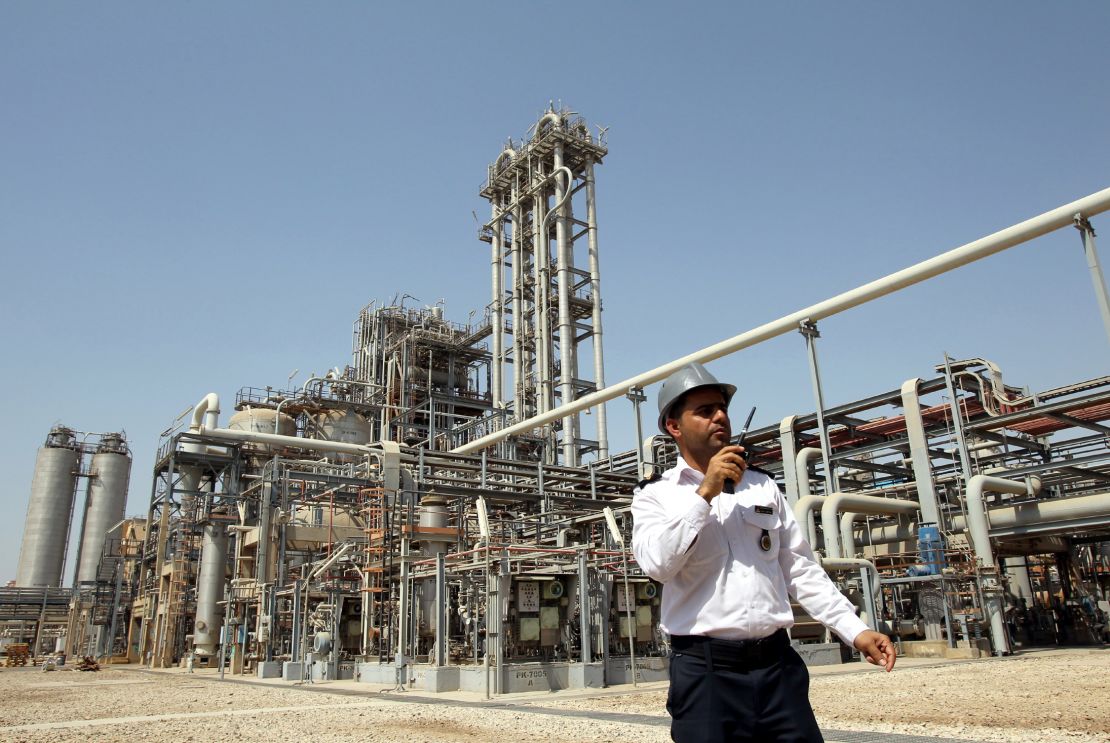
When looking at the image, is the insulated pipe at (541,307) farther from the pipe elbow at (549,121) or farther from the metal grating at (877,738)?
the metal grating at (877,738)

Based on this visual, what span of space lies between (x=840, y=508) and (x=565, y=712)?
10026mm

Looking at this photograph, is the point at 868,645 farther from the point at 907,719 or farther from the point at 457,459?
the point at 457,459

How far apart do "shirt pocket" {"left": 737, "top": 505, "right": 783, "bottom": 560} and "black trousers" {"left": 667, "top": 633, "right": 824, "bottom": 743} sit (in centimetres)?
31

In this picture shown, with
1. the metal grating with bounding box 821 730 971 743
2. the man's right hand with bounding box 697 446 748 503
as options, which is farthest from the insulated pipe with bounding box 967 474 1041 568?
the man's right hand with bounding box 697 446 748 503

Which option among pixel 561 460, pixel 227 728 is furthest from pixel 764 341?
pixel 561 460

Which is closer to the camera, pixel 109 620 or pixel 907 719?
pixel 907 719

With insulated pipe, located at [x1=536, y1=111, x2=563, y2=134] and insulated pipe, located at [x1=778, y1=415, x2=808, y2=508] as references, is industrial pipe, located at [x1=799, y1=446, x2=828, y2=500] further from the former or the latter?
insulated pipe, located at [x1=536, y1=111, x2=563, y2=134]

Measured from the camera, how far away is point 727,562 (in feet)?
8.41

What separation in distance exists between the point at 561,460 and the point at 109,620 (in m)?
21.3

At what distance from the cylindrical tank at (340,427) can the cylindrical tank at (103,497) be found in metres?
14.9

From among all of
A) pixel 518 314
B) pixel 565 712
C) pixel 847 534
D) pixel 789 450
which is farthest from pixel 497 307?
pixel 565 712

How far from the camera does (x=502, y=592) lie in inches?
510

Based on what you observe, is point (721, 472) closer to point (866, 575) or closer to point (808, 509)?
point (808, 509)

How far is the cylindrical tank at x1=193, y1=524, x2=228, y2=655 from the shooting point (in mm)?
25000
